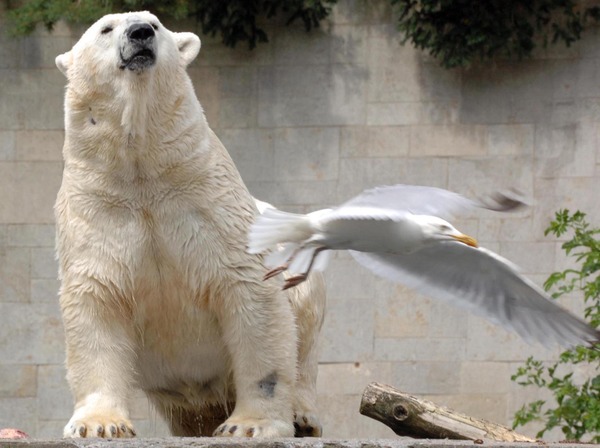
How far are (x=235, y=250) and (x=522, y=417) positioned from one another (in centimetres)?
277

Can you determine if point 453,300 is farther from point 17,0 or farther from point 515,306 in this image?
point 17,0

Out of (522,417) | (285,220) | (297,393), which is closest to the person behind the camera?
(285,220)

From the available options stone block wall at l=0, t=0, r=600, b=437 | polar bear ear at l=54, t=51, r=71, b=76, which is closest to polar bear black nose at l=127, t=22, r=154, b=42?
polar bear ear at l=54, t=51, r=71, b=76

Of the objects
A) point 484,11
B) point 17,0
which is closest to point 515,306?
point 484,11

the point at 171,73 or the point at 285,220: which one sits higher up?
the point at 171,73

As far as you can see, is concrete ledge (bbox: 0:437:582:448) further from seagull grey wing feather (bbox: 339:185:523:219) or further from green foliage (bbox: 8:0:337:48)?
green foliage (bbox: 8:0:337:48)

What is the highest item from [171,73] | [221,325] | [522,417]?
[171,73]

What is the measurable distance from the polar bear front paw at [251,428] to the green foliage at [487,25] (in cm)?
467

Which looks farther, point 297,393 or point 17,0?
point 17,0

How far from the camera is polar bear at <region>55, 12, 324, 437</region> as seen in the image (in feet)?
19.1

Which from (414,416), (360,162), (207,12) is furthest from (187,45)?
(360,162)

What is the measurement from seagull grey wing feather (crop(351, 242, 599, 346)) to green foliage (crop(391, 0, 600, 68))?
15.1ft

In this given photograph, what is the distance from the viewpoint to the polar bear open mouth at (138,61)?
19.0 ft

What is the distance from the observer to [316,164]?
34.2 feet
